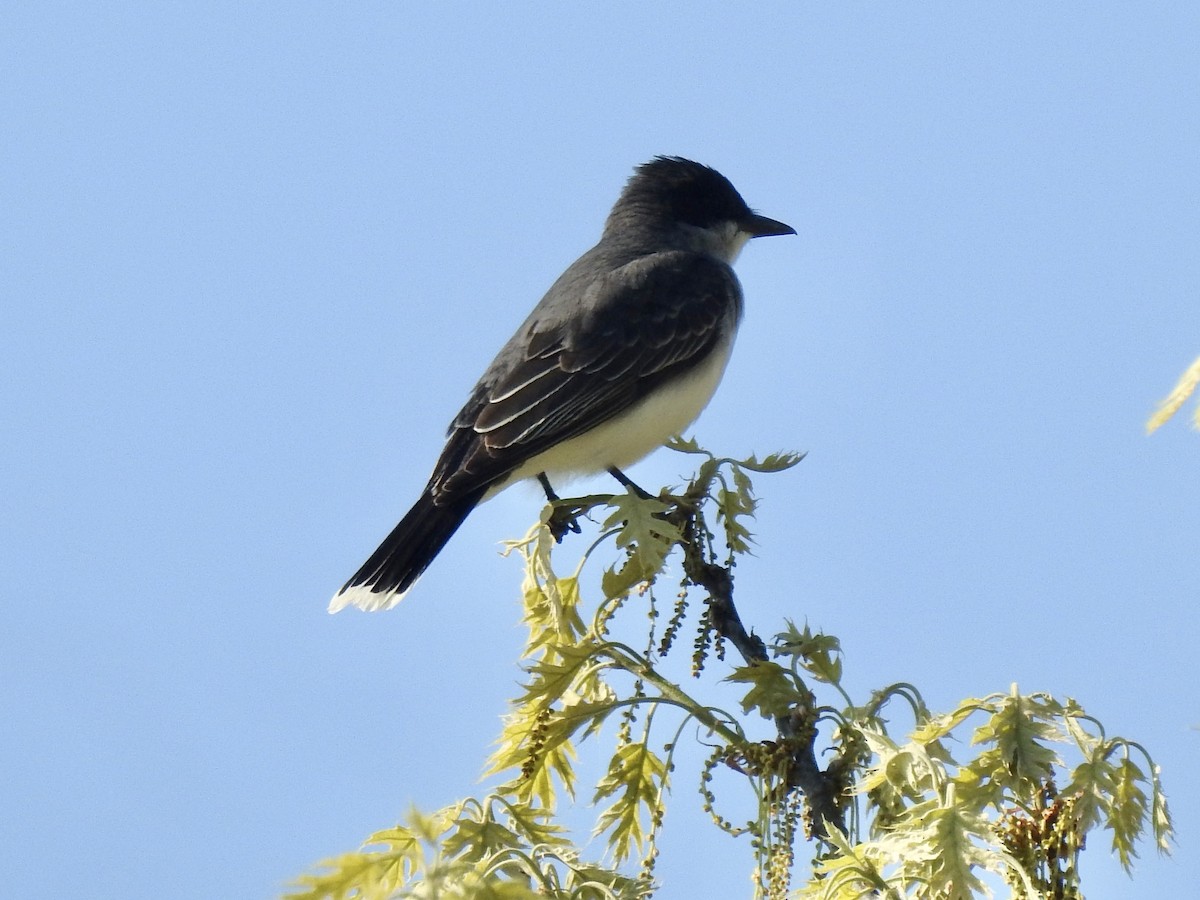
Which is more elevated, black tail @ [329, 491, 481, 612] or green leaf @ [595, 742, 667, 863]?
black tail @ [329, 491, 481, 612]

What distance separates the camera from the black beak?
31.3 feet

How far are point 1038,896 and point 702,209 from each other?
660 centimetres

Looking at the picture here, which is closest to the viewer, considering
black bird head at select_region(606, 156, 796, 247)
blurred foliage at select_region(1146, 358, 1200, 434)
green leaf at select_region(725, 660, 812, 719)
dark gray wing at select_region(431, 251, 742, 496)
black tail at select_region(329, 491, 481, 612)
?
blurred foliage at select_region(1146, 358, 1200, 434)

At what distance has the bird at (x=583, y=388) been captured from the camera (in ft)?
22.3

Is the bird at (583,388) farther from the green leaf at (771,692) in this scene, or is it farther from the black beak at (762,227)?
the green leaf at (771,692)

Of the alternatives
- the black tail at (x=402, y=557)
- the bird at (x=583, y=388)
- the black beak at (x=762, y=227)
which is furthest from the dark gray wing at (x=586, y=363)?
the black beak at (x=762, y=227)

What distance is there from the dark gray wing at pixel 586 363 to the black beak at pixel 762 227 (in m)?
1.41

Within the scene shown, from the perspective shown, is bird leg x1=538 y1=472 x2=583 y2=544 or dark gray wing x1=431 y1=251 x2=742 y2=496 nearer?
bird leg x1=538 y1=472 x2=583 y2=544

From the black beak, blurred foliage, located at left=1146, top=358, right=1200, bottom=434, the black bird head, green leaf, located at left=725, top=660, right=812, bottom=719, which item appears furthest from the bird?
blurred foliage, located at left=1146, top=358, right=1200, bottom=434

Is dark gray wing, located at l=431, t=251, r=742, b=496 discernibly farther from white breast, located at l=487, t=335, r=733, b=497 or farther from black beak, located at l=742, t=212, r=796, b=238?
black beak, located at l=742, t=212, r=796, b=238

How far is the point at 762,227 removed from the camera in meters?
9.59

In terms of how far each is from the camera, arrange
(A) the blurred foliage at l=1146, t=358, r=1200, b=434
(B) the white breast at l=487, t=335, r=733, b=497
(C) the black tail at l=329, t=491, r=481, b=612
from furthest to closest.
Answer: (B) the white breast at l=487, t=335, r=733, b=497, (C) the black tail at l=329, t=491, r=481, b=612, (A) the blurred foliage at l=1146, t=358, r=1200, b=434

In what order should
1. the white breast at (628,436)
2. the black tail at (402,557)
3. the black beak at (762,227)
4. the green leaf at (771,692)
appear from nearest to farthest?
the green leaf at (771,692), the black tail at (402,557), the white breast at (628,436), the black beak at (762,227)

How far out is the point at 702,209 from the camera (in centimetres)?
939
